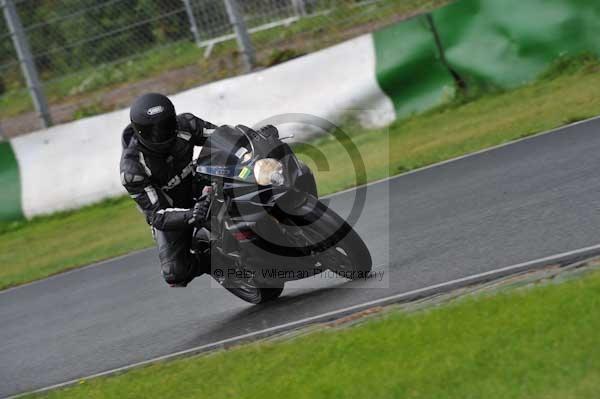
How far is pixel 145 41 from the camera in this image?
14.0 metres

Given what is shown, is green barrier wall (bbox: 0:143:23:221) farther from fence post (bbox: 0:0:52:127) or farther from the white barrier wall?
fence post (bbox: 0:0:52:127)

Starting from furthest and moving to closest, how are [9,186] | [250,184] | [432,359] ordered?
[9,186]
[250,184]
[432,359]

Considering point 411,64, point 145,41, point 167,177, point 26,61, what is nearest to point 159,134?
point 167,177

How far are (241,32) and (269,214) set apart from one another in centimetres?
795

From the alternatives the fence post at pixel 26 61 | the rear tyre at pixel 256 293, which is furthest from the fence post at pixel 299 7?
the rear tyre at pixel 256 293

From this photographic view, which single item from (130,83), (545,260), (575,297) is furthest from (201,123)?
(130,83)

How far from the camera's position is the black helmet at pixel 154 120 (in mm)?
6398

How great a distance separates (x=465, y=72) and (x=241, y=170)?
7.25 meters

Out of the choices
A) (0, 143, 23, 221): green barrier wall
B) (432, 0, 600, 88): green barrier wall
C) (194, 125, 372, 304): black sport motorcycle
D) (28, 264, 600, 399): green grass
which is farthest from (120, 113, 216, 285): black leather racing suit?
(0, 143, 23, 221): green barrier wall

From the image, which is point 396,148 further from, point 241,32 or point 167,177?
A: point 167,177

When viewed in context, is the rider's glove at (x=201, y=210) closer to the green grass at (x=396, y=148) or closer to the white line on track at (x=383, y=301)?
the white line on track at (x=383, y=301)

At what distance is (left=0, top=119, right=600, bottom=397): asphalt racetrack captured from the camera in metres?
6.71

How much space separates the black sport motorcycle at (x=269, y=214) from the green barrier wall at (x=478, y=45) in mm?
6365

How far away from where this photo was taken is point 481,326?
500 centimetres
